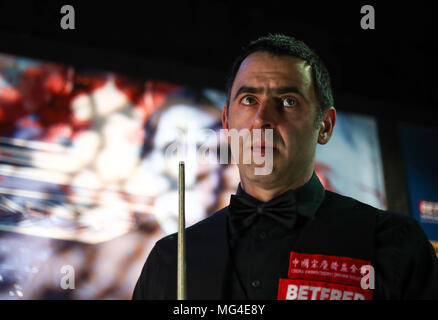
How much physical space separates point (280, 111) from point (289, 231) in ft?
1.07

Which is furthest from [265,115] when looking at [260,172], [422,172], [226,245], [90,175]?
→ [422,172]

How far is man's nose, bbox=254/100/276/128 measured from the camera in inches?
47.2

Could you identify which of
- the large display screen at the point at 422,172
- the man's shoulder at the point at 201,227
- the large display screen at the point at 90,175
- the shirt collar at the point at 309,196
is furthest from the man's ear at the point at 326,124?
the large display screen at the point at 422,172

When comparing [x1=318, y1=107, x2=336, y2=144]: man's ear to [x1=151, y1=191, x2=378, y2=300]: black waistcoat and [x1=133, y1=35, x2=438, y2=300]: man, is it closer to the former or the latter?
[x1=133, y1=35, x2=438, y2=300]: man

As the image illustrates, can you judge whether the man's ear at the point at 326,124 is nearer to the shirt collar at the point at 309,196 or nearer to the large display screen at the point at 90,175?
the shirt collar at the point at 309,196

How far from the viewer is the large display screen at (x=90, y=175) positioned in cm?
239

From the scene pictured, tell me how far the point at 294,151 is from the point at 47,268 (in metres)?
1.69

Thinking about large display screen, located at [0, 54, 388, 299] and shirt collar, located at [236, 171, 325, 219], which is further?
large display screen, located at [0, 54, 388, 299]

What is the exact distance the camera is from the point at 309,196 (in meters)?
1.28

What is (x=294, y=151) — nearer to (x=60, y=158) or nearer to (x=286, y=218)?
(x=286, y=218)

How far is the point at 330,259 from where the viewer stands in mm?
1142

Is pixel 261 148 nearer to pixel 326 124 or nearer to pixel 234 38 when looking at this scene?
pixel 326 124

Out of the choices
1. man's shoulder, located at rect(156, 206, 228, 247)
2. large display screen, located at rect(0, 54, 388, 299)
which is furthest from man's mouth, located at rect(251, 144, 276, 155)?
large display screen, located at rect(0, 54, 388, 299)
